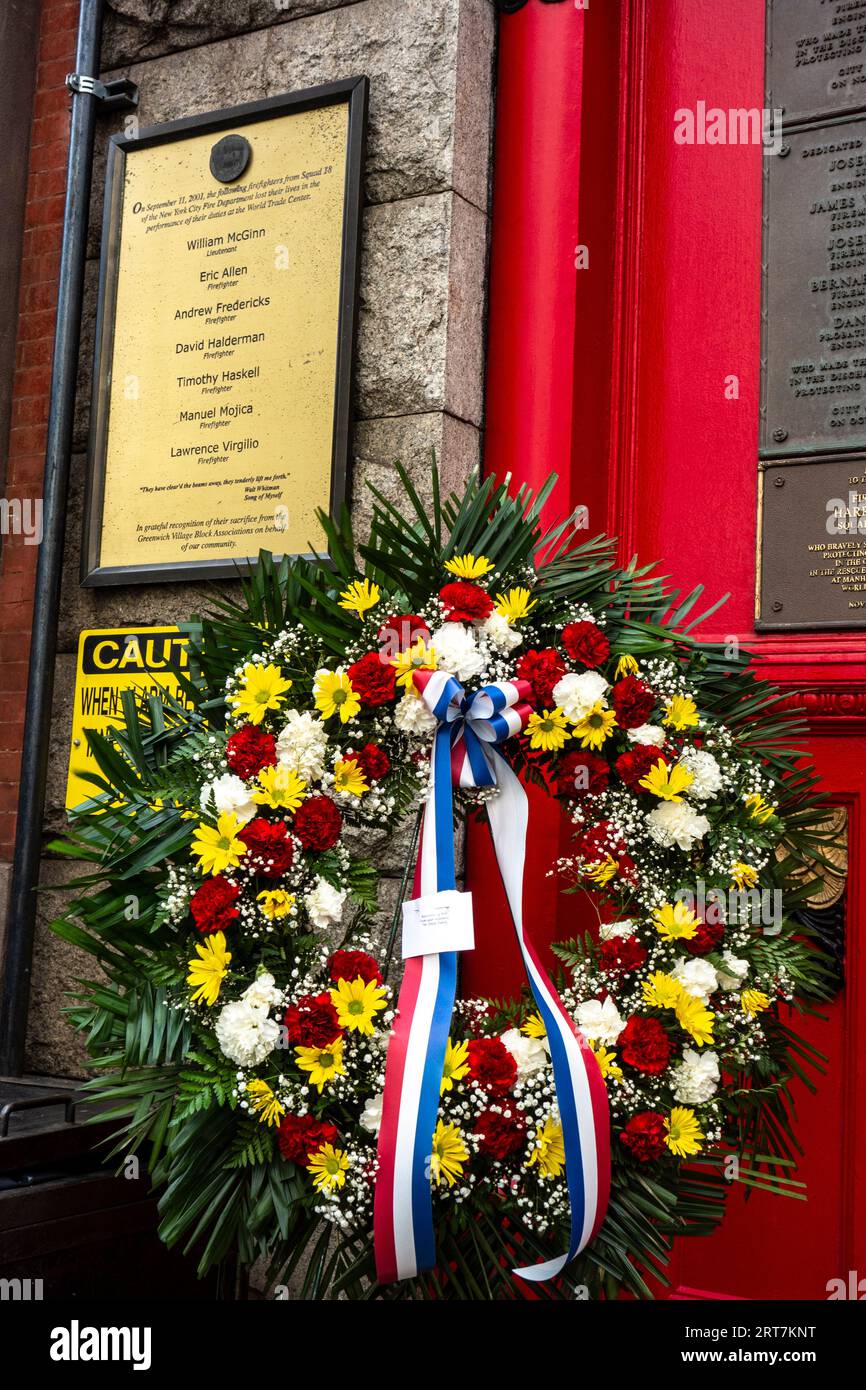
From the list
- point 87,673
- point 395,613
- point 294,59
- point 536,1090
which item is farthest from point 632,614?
point 294,59

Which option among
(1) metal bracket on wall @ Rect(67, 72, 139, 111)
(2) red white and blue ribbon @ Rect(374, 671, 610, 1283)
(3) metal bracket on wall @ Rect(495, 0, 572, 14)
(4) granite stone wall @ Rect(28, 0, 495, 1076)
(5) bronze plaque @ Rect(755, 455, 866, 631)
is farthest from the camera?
(1) metal bracket on wall @ Rect(67, 72, 139, 111)

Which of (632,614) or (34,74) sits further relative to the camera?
(34,74)

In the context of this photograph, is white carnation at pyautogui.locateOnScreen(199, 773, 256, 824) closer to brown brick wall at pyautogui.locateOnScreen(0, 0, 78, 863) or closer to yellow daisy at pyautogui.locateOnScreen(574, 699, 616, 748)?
yellow daisy at pyautogui.locateOnScreen(574, 699, 616, 748)

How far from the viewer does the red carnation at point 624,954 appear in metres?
2.25

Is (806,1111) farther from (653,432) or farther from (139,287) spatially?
(139,287)

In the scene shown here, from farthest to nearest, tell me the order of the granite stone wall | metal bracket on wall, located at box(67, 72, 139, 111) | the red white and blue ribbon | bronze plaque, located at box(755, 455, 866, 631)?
1. metal bracket on wall, located at box(67, 72, 139, 111)
2. the granite stone wall
3. bronze plaque, located at box(755, 455, 866, 631)
4. the red white and blue ribbon

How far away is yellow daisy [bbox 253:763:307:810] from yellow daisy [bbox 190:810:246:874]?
0.06 metres

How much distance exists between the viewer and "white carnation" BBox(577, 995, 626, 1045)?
2205mm

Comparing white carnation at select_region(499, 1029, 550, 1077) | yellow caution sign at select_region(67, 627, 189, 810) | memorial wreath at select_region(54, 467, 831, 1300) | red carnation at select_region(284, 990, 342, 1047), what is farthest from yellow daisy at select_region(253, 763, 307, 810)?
yellow caution sign at select_region(67, 627, 189, 810)

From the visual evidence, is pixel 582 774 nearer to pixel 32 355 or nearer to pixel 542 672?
pixel 542 672

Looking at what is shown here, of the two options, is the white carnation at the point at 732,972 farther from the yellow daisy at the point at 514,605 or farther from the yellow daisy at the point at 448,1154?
the yellow daisy at the point at 514,605

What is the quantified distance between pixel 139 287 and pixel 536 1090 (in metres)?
2.54

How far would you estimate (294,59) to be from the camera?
349 centimetres
